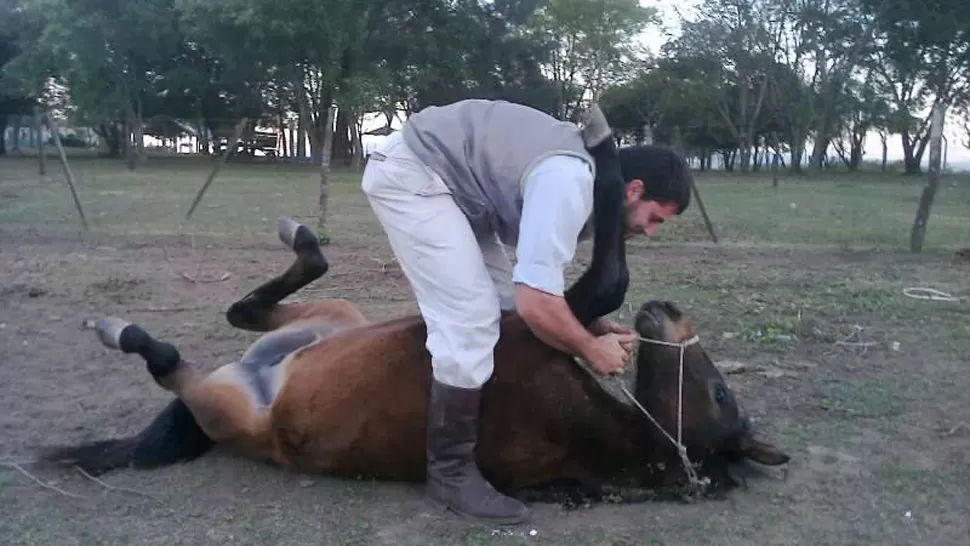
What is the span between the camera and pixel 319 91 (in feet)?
130

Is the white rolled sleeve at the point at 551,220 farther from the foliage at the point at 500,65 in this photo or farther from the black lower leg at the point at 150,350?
the foliage at the point at 500,65

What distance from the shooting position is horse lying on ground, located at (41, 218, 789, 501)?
354 centimetres

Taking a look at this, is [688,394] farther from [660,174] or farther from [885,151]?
[885,151]

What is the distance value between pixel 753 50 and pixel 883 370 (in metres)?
Result: 41.2

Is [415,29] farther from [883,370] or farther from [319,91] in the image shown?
[883,370]

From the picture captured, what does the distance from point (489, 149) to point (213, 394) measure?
1413 millimetres

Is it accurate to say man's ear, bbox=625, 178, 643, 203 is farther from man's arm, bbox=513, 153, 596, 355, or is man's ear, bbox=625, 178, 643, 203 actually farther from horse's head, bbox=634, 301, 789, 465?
horse's head, bbox=634, 301, 789, 465

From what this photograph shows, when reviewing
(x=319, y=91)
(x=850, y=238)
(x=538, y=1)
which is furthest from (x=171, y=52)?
(x=850, y=238)

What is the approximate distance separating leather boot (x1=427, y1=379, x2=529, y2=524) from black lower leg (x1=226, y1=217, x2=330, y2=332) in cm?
112

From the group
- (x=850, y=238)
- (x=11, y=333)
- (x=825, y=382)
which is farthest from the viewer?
(x=850, y=238)

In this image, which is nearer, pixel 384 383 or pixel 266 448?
pixel 384 383

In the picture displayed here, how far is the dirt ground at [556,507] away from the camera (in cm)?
339

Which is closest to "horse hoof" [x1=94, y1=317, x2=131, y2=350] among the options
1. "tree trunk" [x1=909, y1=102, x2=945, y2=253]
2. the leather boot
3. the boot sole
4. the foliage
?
the leather boot

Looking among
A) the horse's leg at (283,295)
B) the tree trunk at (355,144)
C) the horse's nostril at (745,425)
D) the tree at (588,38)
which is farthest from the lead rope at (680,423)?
the tree at (588,38)
